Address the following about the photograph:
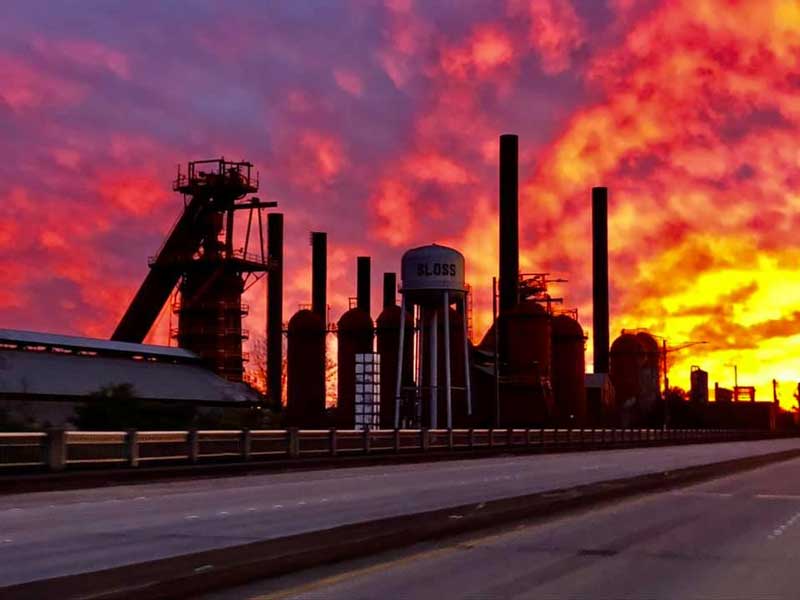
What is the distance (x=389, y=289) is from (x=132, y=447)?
106395 millimetres

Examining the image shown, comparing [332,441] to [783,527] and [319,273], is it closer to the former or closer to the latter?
[783,527]

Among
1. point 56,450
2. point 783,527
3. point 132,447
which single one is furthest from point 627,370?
point 783,527

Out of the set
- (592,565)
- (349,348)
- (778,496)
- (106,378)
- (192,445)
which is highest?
(349,348)

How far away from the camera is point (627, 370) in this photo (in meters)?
133

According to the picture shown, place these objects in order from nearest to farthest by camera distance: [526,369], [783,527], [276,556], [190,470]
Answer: [276,556], [783,527], [190,470], [526,369]

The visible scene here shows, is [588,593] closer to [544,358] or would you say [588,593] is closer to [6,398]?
[6,398]

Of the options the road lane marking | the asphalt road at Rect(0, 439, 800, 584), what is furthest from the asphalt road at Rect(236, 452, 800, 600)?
the asphalt road at Rect(0, 439, 800, 584)

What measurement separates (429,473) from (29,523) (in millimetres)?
17539

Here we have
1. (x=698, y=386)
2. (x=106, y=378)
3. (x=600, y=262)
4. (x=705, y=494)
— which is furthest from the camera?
(x=698, y=386)

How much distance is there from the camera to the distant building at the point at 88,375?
56.9 metres

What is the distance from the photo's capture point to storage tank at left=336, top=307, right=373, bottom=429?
102 m

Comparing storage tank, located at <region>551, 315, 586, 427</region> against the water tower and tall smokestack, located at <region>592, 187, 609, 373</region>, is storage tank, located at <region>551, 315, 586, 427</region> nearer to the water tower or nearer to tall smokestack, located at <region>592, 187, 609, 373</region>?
tall smokestack, located at <region>592, 187, 609, 373</region>

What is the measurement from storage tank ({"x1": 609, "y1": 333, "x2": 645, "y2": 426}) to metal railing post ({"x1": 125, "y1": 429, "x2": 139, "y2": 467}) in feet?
348

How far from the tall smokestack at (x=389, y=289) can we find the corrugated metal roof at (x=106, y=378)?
59.2 meters
